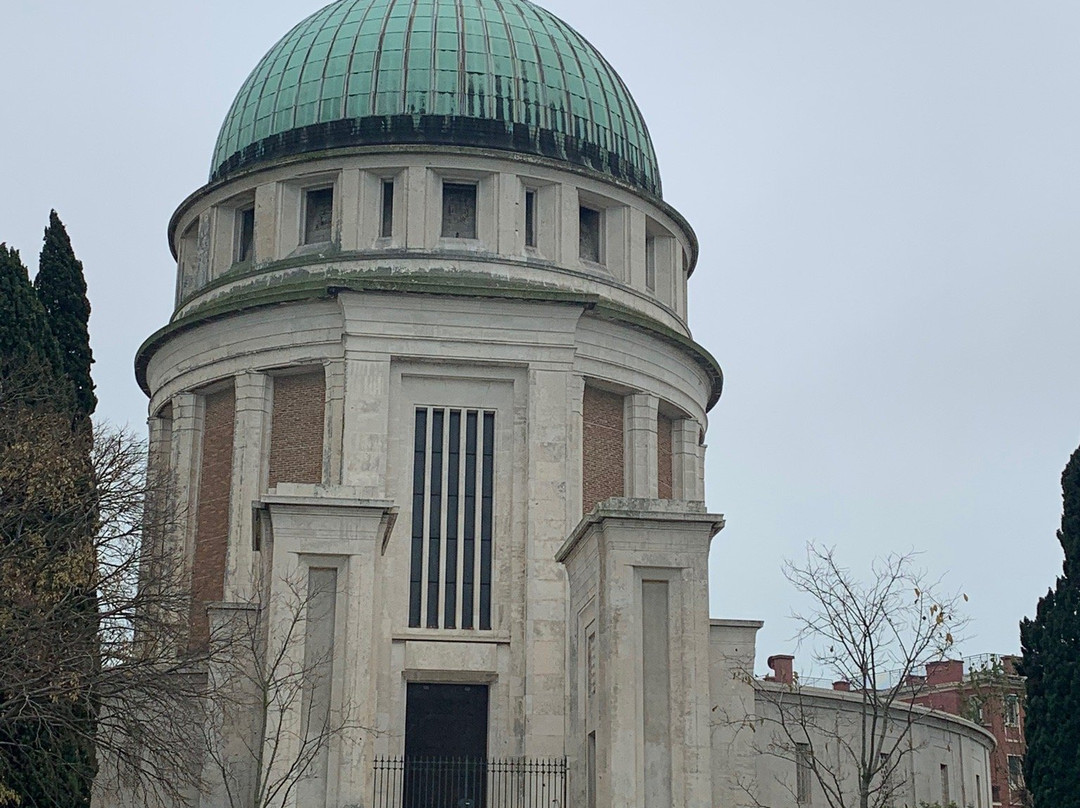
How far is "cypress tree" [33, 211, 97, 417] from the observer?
28.1m

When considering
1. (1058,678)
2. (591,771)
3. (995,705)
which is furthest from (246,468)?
(995,705)

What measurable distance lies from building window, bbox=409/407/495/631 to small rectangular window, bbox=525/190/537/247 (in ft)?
15.4

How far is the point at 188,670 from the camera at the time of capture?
29.1 m

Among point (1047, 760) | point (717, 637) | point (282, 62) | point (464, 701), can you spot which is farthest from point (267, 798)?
point (282, 62)

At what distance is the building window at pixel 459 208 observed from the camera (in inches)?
1475

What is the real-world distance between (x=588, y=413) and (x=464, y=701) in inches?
273

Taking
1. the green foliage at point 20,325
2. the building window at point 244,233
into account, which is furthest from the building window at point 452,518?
the green foliage at point 20,325

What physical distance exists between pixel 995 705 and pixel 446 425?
34.0 metres

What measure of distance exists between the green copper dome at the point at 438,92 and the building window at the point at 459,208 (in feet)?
3.46

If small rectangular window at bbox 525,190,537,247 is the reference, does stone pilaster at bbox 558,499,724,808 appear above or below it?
below

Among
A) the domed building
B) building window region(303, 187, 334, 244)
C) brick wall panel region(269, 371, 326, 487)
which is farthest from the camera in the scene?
building window region(303, 187, 334, 244)

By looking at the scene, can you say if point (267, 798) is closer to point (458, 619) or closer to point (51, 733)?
point (51, 733)

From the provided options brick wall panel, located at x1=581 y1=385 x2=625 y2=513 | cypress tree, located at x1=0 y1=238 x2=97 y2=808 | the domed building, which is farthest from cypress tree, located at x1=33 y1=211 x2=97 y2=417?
brick wall panel, located at x1=581 y1=385 x2=625 y2=513

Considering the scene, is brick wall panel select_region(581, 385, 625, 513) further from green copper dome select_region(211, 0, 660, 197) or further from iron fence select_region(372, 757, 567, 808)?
iron fence select_region(372, 757, 567, 808)
